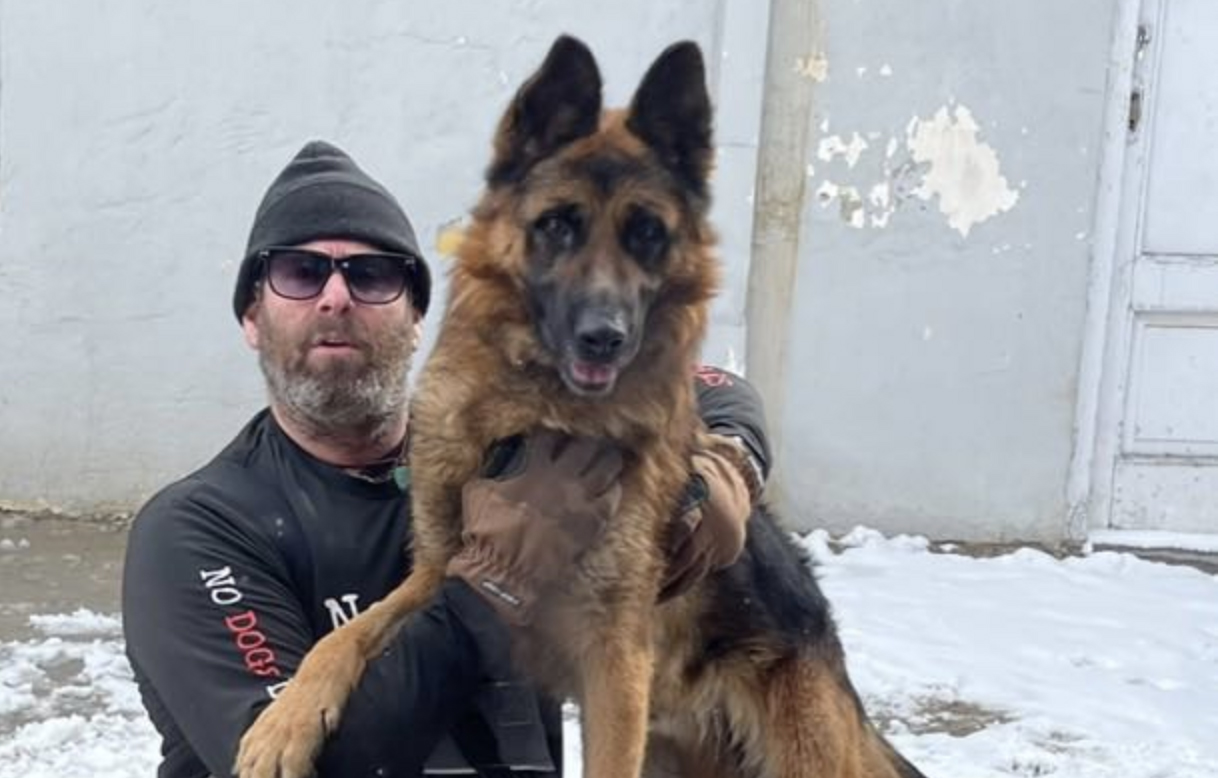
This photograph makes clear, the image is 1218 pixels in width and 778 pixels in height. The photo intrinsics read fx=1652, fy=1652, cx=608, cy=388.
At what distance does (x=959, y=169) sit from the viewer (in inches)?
271

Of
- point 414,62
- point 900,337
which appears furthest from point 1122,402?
point 414,62

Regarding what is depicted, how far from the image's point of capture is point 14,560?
6.38m

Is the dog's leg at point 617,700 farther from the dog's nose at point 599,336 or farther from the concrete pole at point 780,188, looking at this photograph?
the concrete pole at point 780,188

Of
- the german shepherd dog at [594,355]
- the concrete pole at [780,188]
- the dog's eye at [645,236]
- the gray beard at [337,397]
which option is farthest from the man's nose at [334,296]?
the concrete pole at [780,188]

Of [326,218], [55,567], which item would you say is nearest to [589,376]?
[326,218]

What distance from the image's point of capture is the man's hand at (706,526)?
9.16ft

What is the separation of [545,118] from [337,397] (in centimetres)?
58

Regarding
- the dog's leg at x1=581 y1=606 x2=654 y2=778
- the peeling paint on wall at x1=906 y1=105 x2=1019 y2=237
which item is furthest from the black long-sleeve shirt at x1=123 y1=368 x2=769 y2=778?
the peeling paint on wall at x1=906 y1=105 x2=1019 y2=237

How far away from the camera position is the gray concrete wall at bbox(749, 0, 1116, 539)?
269 inches

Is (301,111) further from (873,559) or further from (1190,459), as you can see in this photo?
(1190,459)

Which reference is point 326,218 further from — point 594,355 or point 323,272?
point 594,355

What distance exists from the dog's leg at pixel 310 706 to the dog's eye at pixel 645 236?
2.35 ft

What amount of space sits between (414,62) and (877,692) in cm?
320

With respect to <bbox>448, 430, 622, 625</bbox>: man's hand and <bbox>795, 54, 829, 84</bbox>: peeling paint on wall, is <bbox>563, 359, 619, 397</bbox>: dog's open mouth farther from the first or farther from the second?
<bbox>795, 54, 829, 84</bbox>: peeling paint on wall
